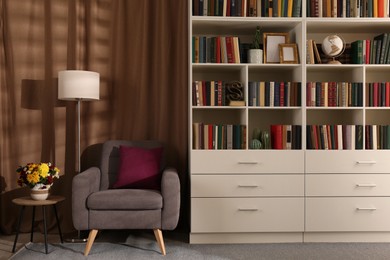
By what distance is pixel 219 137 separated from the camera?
160 inches

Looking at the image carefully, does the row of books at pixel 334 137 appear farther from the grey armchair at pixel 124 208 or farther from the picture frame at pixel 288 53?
the grey armchair at pixel 124 208

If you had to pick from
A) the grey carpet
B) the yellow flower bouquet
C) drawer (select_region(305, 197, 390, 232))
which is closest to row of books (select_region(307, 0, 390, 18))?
drawer (select_region(305, 197, 390, 232))

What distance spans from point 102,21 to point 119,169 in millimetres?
1338

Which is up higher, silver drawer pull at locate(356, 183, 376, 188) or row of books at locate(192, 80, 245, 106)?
row of books at locate(192, 80, 245, 106)

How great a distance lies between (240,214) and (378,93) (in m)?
1.48

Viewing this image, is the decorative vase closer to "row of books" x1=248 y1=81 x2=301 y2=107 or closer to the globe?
"row of books" x1=248 y1=81 x2=301 y2=107

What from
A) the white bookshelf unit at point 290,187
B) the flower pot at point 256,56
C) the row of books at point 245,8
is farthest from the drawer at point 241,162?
the row of books at point 245,8

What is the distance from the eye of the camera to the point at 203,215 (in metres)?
4.00

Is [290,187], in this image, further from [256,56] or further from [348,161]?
[256,56]

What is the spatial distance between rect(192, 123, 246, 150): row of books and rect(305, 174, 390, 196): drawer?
24.6 inches

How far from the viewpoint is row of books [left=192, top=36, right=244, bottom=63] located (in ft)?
13.5

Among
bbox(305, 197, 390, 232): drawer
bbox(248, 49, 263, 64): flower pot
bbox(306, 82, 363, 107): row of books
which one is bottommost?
bbox(305, 197, 390, 232): drawer

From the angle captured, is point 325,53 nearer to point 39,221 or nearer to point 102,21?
point 102,21

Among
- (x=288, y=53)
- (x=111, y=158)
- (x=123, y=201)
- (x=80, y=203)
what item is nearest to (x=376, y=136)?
(x=288, y=53)
